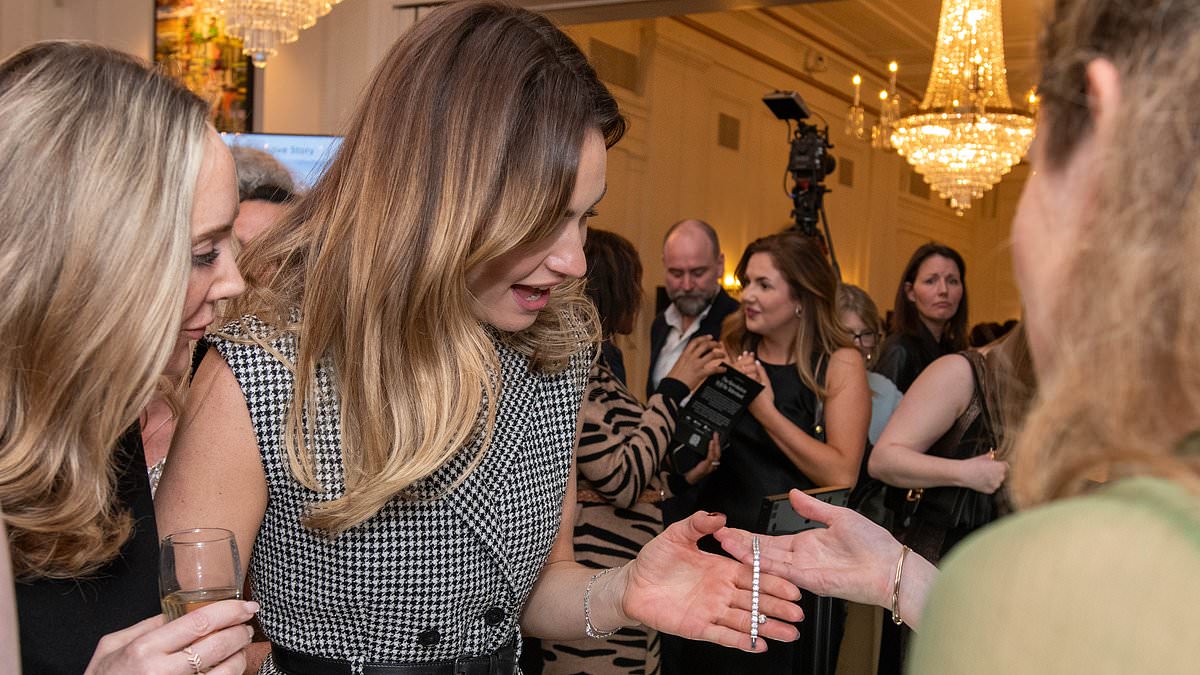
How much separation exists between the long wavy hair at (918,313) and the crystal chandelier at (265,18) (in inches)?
108

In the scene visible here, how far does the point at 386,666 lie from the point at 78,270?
638 mm

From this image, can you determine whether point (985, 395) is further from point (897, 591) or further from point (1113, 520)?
point (1113, 520)

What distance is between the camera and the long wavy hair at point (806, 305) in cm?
371

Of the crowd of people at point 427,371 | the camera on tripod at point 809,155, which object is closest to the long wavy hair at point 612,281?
the crowd of people at point 427,371

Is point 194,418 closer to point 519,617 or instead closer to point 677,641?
point 519,617

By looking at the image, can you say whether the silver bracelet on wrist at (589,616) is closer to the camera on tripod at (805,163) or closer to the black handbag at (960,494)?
the black handbag at (960,494)

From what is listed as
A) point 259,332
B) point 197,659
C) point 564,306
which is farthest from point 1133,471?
point 564,306

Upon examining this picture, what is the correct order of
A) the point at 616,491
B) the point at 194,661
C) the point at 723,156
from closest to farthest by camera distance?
the point at 194,661 → the point at 616,491 → the point at 723,156

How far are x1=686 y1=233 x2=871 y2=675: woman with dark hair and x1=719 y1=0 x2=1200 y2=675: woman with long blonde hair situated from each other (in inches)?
104

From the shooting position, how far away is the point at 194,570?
3.99ft

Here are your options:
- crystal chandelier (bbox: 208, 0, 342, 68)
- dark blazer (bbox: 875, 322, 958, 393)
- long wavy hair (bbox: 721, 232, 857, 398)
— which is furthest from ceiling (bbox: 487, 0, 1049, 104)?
crystal chandelier (bbox: 208, 0, 342, 68)

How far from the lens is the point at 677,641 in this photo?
330 centimetres

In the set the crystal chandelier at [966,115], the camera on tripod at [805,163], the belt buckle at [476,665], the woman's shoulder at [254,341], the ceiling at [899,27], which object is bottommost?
the belt buckle at [476,665]

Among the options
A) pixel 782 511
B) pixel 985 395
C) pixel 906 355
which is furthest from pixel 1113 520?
pixel 906 355
